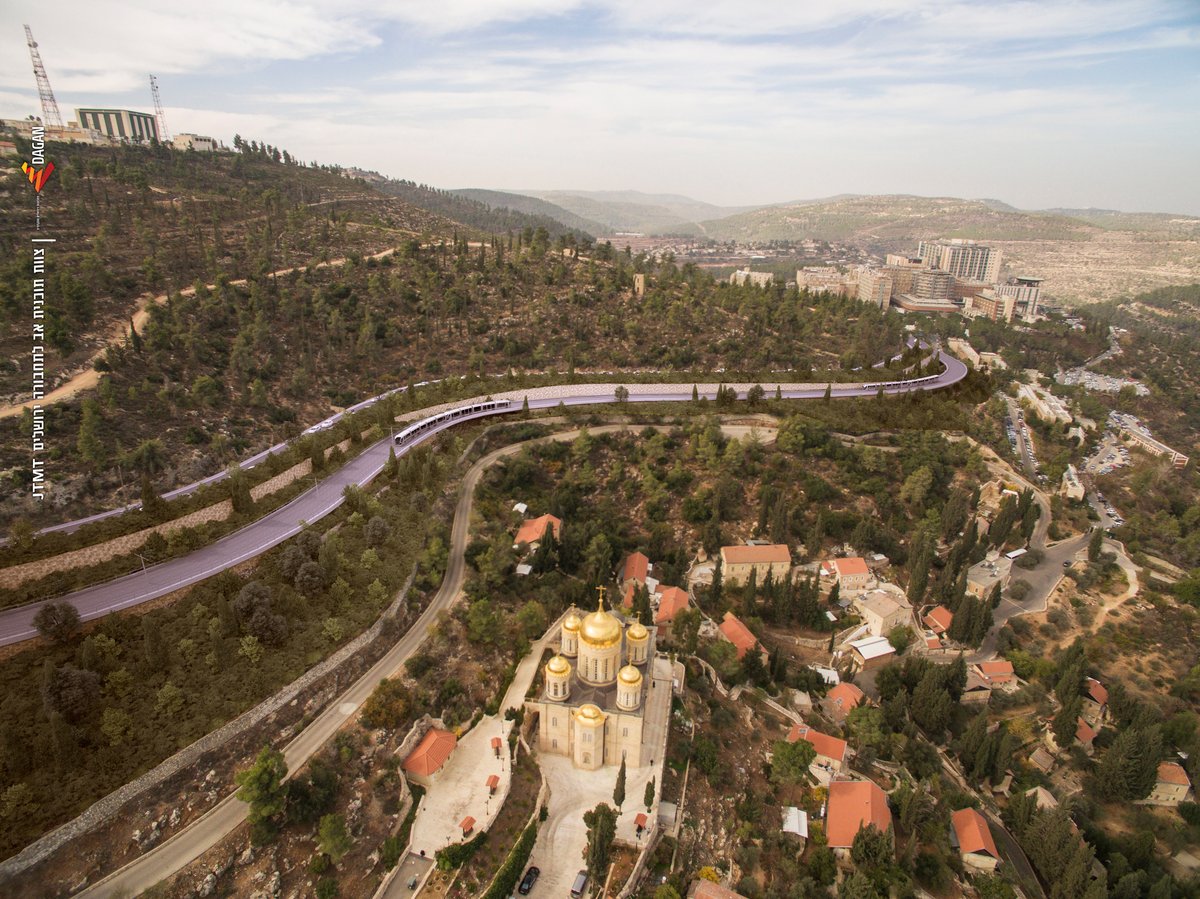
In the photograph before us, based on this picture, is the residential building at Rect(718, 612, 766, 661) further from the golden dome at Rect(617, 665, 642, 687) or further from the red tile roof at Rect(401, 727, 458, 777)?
the red tile roof at Rect(401, 727, 458, 777)

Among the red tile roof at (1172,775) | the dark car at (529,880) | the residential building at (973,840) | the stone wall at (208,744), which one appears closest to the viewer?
the stone wall at (208,744)

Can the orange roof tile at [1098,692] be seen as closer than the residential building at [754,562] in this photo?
Yes

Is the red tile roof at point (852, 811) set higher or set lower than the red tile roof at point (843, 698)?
higher

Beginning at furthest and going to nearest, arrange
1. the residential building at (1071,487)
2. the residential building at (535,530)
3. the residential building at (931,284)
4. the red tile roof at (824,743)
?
the residential building at (931,284) → the residential building at (1071,487) → the residential building at (535,530) → the red tile roof at (824,743)

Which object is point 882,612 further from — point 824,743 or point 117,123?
point 117,123

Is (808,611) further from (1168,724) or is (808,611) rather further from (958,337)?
(958,337)

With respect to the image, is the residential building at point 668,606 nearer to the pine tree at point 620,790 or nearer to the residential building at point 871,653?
the residential building at point 871,653

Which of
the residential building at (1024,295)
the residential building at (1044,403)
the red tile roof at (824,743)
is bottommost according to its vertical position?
the red tile roof at (824,743)

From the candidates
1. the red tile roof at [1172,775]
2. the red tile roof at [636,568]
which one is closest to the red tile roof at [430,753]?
the red tile roof at [636,568]
